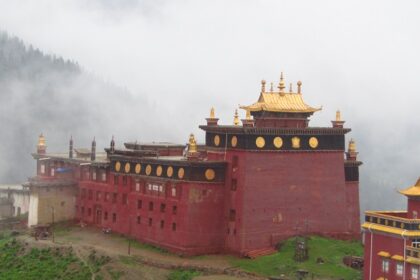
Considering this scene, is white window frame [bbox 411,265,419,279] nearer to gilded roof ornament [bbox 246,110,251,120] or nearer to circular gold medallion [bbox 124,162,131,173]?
gilded roof ornament [bbox 246,110,251,120]

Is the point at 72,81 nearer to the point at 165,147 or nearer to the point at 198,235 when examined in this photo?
the point at 165,147

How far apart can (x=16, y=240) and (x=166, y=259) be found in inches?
527

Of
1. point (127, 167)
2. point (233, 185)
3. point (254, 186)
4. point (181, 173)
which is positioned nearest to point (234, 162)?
point (233, 185)

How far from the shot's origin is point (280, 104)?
5284cm

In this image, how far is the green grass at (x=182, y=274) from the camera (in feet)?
156

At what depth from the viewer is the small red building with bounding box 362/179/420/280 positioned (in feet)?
135

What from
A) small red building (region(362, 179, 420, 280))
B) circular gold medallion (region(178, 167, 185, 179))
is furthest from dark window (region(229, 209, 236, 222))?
small red building (region(362, 179, 420, 280))

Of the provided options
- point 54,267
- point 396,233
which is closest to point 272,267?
point 396,233

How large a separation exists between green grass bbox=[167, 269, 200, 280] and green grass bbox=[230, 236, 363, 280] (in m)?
2.69

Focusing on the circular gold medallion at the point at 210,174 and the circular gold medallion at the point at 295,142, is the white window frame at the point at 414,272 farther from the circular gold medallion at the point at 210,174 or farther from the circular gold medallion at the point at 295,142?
the circular gold medallion at the point at 210,174

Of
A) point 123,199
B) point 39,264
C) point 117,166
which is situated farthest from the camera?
point 117,166

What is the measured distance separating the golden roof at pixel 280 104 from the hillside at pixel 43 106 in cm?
7923

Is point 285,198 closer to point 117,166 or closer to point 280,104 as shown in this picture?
point 280,104

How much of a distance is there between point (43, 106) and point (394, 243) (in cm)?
12508
